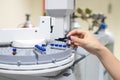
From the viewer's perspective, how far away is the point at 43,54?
2.33 feet

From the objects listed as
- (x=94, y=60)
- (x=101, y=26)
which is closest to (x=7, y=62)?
(x=94, y=60)

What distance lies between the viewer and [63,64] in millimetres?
753

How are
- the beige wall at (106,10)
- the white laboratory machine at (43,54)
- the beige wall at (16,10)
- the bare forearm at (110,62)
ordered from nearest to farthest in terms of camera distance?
the white laboratory machine at (43,54)
the bare forearm at (110,62)
the beige wall at (16,10)
the beige wall at (106,10)

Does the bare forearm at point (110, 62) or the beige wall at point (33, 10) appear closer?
the bare forearm at point (110, 62)

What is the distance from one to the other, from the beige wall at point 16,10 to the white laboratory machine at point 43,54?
69 centimetres

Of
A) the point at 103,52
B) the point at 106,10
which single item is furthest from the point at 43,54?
the point at 106,10

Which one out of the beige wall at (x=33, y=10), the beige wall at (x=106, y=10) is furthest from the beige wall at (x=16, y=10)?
the beige wall at (x=106, y=10)

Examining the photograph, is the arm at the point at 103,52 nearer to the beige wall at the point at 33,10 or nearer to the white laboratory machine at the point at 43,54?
the white laboratory machine at the point at 43,54

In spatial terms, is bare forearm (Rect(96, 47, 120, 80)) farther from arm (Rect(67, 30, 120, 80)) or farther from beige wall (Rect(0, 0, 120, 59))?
beige wall (Rect(0, 0, 120, 59))

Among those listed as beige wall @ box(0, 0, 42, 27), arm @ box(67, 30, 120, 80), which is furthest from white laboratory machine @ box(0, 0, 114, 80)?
beige wall @ box(0, 0, 42, 27)

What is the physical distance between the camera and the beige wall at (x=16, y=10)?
1.79 meters

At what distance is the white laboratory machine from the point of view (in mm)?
684

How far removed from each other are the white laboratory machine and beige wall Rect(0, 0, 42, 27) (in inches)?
27.2

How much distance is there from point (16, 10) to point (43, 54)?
1.43 meters
